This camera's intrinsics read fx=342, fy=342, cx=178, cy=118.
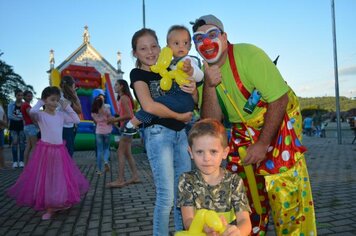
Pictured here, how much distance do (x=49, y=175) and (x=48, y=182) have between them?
0.11 m

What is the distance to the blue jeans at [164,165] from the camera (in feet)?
8.39

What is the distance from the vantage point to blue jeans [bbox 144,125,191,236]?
8.39 ft

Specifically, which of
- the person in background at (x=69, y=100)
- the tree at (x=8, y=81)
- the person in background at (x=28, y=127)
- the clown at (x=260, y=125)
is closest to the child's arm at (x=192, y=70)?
the clown at (x=260, y=125)

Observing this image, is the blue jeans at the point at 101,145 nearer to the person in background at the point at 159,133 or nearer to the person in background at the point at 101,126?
the person in background at the point at 101,126

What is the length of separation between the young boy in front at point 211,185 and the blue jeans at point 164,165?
1.36 ft

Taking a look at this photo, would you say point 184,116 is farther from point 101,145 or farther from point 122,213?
point 101,145

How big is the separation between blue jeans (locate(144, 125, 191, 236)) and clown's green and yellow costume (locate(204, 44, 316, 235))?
56 cm

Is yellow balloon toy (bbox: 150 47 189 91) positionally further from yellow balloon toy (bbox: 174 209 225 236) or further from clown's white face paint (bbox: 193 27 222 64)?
yellow balloon toy (bbox: 174 209 225 236)

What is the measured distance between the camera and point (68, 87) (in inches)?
240

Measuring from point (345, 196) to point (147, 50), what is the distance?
3.82 meters

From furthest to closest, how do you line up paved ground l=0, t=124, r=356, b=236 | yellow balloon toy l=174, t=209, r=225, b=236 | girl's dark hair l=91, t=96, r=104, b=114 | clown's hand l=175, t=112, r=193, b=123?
1. girl's dark hair l=91, t=96, r=104, b=114
2. paved ground l=0, t=124, r=356, b=236
3. clown's hand l=175, t=112, r=193, b=123
4. yellow balloon toy l=174, t=209, r=225, b=236

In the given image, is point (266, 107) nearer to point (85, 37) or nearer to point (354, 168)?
point (354, 168)

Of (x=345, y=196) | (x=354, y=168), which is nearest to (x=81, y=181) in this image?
(x=345, y=196)

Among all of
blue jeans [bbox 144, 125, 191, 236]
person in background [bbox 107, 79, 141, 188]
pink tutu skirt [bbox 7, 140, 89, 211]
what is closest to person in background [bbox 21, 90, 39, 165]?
person in background [bbox 107, 79, 141, 188]
